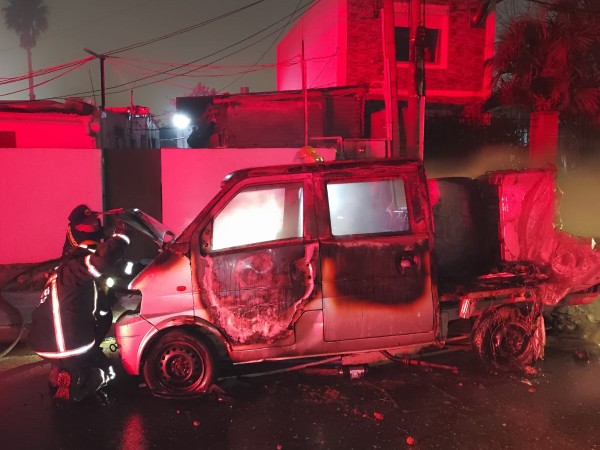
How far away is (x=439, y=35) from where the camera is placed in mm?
17906

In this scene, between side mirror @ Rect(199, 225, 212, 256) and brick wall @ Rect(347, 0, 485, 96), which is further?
brick wall @ Rect(347, 0, 485, 96)

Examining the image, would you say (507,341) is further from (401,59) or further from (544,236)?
(401,59)

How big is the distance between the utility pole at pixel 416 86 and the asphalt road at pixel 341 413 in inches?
182

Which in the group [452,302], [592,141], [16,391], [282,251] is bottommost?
[16,391]

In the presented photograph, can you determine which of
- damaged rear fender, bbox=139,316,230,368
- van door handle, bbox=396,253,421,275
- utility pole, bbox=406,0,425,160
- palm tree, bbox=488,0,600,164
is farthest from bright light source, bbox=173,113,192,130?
van door handle, bbox=396,253,421,275

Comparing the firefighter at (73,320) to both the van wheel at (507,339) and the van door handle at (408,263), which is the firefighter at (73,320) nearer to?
the van door handle at (408,263)

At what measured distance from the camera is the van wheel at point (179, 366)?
4734 millimetres

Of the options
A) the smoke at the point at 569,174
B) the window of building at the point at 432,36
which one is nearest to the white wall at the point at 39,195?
the smoke at the point at 569,174

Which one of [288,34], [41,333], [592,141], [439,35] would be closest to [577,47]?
[592,141]

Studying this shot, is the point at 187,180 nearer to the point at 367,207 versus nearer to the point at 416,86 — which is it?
the point at 416,86

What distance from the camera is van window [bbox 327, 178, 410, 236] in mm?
4789

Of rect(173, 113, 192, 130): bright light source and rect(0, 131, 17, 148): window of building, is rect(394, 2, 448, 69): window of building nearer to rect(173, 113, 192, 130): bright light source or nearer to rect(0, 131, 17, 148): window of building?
rect(173, 113, 192, 130): bright light source

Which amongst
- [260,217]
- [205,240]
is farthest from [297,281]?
[205,240]

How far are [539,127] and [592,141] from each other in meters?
2.85
